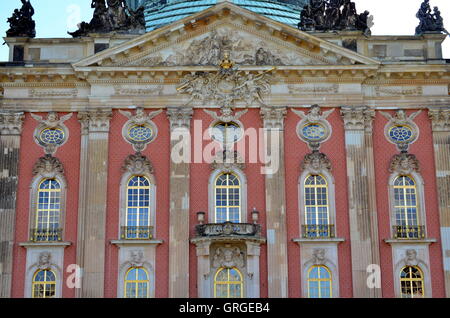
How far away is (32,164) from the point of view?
38.2 meters

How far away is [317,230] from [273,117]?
215 inches

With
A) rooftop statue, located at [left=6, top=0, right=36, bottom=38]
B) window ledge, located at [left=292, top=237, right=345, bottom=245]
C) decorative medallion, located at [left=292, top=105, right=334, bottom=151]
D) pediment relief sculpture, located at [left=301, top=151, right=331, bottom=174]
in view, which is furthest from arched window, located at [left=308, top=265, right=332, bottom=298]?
rooftop statue, located at [left=6, top=0, right=36, bottom=38]

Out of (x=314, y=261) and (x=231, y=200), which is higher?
(x=231, y=200)

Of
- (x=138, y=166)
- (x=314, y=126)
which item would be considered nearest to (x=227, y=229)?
(x=138, y=166)

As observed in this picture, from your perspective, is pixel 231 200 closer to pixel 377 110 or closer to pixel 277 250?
pixel 277 250

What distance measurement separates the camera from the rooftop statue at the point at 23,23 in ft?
131

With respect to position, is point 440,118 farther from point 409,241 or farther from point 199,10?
point 199,10

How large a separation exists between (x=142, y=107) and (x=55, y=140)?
4.22m

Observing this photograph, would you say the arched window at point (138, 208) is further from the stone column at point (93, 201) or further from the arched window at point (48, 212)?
the arched window at point (48, 212)

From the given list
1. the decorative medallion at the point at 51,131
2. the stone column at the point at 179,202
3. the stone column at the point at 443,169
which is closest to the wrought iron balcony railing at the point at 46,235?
the decorative medallion at the point at 51,131

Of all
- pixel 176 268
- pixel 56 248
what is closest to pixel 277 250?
pixel 176 268

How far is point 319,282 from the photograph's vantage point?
36.8 m

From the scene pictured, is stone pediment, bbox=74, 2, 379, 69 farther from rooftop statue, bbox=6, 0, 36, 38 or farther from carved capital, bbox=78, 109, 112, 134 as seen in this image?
rooftop statue, bbox=6, 0, 36, 38

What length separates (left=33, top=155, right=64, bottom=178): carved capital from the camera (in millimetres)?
37969
